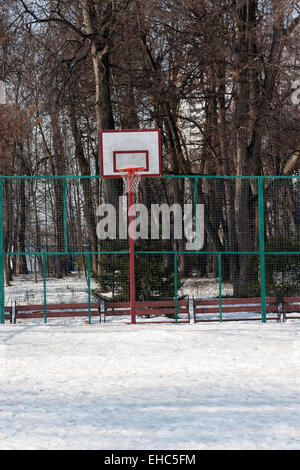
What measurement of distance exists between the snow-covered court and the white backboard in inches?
133

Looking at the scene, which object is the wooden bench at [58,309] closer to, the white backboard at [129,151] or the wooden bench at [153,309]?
the wooden bench at [153,309]

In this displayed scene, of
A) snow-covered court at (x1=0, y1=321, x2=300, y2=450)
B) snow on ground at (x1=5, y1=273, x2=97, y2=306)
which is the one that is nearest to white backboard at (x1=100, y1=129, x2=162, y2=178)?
snow-covered court at (x1=0, y1=321, x2=300, y2=450)

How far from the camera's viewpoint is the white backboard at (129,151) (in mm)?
13547

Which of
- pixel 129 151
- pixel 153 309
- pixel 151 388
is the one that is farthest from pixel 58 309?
pixel 151 388

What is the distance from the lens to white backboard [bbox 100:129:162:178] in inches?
533

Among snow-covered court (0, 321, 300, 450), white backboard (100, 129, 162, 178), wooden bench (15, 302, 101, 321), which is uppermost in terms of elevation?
white backboard (100, 129, 162, 178)

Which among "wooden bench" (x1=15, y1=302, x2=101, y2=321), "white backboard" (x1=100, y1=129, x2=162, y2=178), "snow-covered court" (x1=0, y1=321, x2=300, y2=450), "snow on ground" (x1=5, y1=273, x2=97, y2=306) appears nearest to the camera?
→ "snow-covered court" (x1=0, y1=321, x2=300, y2=450)

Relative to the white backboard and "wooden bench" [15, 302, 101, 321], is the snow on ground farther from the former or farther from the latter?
the white backboard

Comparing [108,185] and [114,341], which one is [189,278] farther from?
[114,341]

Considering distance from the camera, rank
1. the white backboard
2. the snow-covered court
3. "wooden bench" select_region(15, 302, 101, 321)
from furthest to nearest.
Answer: "wooden bench" select_region(15, 302, 101, 321) → the white backboard → the snow-covered court

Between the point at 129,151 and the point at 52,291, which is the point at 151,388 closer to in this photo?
the point at 129,151

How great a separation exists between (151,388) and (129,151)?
6.77m

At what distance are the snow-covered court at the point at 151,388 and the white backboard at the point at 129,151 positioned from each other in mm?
3376

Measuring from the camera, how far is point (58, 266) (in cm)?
1933
